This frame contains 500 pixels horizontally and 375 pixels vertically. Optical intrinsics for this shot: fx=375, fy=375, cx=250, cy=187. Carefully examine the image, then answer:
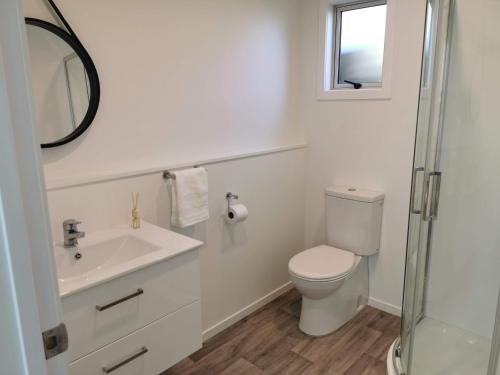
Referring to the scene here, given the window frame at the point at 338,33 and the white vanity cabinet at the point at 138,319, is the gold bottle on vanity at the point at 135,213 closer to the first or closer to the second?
the white vanity cabinet at the point at 138,319

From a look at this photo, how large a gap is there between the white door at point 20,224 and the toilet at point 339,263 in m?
1.82

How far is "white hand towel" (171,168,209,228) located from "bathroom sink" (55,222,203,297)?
19cm

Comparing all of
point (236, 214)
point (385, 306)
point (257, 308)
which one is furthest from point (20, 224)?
point (385, 306)

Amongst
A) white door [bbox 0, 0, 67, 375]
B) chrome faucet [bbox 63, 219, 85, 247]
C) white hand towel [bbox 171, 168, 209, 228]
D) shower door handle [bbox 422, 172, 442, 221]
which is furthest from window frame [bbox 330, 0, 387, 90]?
white door [bbox 0, 0, 67, 375]

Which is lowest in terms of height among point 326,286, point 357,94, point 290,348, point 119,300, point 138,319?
point 290,348

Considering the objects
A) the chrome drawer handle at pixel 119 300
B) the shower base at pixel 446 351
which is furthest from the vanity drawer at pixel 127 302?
the shower base at pixel 446 351

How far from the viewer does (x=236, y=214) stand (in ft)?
7.57

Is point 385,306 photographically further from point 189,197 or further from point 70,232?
point 70,232

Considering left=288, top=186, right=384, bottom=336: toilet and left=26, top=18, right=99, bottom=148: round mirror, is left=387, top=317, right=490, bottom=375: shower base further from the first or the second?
left=26, top=18, right=99, bottom=148: round mirror

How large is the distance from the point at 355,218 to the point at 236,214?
2.78 ft

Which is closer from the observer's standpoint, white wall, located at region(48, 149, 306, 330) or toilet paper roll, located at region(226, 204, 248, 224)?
white wall, located at region(48, 149, 306, 330)

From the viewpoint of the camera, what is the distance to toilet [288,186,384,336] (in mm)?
2332

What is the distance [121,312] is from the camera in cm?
140

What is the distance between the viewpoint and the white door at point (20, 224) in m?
0.55
